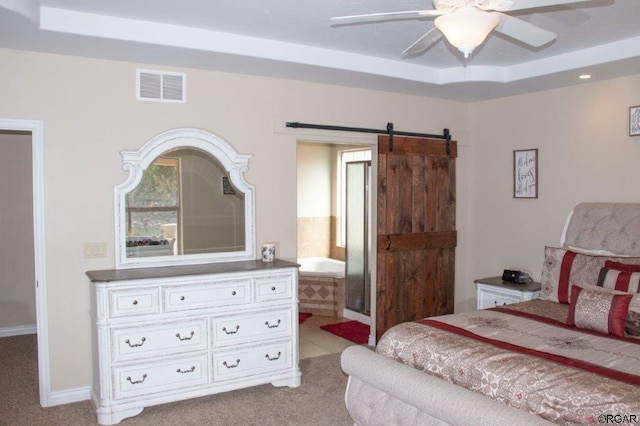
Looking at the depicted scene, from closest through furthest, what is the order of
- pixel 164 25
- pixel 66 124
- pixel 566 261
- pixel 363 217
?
1. pixel 164 25
2. pixel 66 124
3. pixel 566 261
4. pixel 363 217

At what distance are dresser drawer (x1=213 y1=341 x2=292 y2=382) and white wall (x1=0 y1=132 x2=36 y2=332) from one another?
302 cm

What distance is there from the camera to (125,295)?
362cm

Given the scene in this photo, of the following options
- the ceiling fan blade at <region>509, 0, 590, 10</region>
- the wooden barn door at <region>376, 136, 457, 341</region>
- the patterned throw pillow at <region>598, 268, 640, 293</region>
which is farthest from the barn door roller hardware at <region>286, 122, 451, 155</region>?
the ceiling fan blade at <region>509, 0, 590, 10</region>

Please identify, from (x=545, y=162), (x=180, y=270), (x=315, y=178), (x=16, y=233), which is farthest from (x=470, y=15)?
(x=315, y=178)

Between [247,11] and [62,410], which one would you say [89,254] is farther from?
[247,11]

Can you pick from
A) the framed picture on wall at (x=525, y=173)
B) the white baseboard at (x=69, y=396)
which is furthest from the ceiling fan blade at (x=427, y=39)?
the white baseboard at (x=69, y=396)

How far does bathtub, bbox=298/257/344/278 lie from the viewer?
652 centimetres

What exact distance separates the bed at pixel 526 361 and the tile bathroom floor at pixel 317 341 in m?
1.81

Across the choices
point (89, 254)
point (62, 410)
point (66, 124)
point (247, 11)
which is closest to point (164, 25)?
point (247, 11)

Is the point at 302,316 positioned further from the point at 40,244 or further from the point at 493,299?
the point at 40,244

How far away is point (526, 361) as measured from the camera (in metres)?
2.66

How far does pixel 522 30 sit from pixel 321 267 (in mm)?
4852

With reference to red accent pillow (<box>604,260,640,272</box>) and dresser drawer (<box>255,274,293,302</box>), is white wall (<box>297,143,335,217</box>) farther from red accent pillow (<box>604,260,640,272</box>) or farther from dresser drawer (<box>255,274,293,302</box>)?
red accent pillow (<box>604,260,640,272</box>)

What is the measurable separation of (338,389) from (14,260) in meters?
3.83
